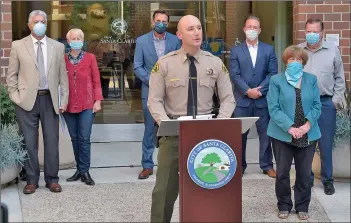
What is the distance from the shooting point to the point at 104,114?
10227mm

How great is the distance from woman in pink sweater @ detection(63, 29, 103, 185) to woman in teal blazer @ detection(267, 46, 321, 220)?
2230 mm

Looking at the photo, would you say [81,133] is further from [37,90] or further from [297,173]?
[297,173]

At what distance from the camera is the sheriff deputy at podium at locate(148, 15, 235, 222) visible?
481 centimetres

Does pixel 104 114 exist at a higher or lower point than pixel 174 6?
lower

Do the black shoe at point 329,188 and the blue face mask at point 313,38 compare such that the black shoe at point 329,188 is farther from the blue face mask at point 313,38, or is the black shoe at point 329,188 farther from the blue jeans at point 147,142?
the blue jeans at point 147,142

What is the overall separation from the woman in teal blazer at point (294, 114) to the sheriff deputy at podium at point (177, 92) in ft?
2.63

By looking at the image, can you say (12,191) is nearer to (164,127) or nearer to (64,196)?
(64,196)

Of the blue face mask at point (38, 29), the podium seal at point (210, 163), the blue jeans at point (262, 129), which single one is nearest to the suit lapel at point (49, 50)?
the blue face mask at point (38, 29)

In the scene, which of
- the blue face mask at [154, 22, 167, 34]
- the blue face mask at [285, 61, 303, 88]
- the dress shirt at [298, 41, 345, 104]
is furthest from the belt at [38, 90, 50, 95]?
the dress shirt at [298, 41, 345, 104]

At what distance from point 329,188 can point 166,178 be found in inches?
91.6

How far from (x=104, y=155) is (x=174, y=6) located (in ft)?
9.30

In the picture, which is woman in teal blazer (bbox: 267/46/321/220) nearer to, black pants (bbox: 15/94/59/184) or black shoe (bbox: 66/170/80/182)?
black pants (bbox: 15/94/59/184)

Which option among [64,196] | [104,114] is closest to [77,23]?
[104,114]

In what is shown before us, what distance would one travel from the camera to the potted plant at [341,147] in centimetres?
662
